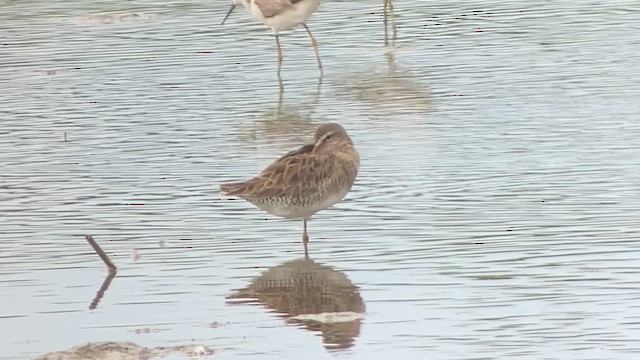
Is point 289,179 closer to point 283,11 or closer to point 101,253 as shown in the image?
point 101,253

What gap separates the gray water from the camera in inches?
333

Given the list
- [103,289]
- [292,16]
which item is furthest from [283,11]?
[103,289]

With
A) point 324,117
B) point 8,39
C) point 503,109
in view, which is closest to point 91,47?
point 8,39

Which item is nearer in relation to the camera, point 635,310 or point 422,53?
point 635,310

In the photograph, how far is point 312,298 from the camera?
29.7ft

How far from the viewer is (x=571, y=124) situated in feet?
45.4

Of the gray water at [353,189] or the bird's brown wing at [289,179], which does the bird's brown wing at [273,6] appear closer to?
the gray water at [353,189]

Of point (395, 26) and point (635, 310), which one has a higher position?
point (635, 310)

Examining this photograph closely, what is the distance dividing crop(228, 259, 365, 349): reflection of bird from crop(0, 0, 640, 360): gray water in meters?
0.02

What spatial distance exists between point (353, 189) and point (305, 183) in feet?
5.27

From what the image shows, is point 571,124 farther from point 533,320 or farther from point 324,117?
point 533,320

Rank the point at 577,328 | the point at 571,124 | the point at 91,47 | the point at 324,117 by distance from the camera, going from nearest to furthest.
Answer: the point at 577,328
the point at 571,124
the point at 324,117
the point at 91,47

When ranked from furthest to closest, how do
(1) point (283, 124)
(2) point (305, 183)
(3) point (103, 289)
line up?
(1) point (283, 124) < (2) point (305, 183) < (3) point (103, 289)

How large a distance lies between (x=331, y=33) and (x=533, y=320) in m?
11.9
